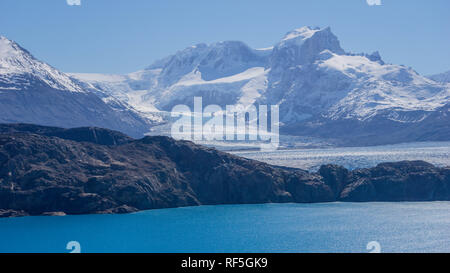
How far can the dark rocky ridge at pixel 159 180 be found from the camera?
11950 cm

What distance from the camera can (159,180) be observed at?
132125 millimetres

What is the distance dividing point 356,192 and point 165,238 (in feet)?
187

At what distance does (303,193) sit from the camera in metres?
136

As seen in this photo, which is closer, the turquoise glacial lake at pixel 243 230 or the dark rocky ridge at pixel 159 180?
the turquoise glacial lake at pixel 243 230

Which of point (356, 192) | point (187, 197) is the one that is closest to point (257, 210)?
point (187, 197)

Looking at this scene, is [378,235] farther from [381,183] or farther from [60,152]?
[60,152]

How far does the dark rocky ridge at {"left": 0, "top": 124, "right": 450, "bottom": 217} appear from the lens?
11950 centimetres

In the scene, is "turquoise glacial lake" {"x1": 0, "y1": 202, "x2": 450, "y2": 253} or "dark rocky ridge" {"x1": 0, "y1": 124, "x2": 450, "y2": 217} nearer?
"turquoise glacial lake" {"x1": 0, "y1": 202, "x2": 450, "y2": 253}

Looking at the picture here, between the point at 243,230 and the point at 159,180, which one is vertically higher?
the point at 159,180

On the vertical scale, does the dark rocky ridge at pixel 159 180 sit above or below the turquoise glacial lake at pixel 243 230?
above

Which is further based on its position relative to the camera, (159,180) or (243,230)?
(159,180)

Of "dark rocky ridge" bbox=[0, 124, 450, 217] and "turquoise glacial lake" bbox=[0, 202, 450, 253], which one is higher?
"dark rocky ridge" bbox=[0, 124, 450, 217]
